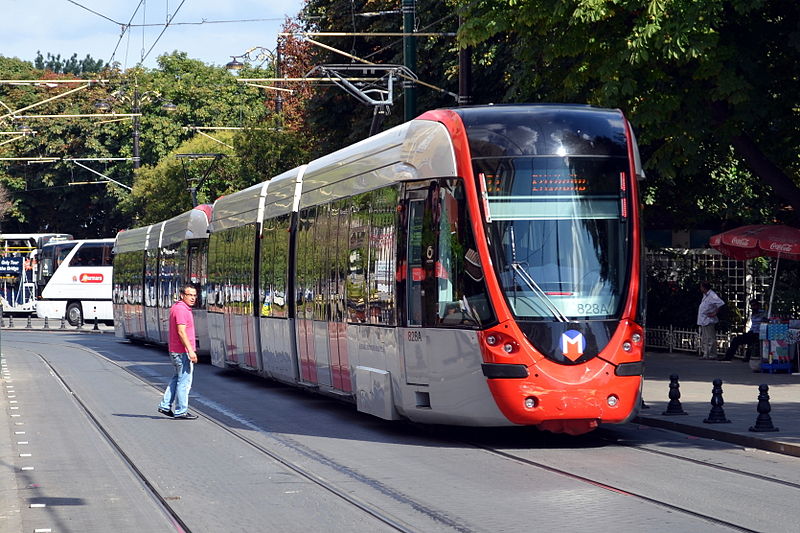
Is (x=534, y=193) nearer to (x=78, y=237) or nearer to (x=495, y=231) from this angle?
(x=495, y=231)

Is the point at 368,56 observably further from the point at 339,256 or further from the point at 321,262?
the point at 339,256

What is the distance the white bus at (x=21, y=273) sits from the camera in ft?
221

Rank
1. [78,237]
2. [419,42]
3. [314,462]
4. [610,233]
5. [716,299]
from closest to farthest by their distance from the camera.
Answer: [314,462], [610,233], [716,299], [419,42], [78,237]

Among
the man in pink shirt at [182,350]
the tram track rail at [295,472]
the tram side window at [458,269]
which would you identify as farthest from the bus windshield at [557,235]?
the man in pink shirt at [182,350]

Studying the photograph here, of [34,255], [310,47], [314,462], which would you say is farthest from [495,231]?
[34,255]

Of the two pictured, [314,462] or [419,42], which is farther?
[419,42]

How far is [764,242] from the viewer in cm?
2497

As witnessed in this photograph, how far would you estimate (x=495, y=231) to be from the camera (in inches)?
536

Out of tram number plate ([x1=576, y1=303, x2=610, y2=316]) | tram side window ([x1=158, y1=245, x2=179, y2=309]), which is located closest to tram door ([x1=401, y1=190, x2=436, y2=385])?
tram number plate ([x1=576, y1=303, x2=610, y2=316])

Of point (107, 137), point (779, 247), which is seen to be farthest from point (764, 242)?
point (107, 137)

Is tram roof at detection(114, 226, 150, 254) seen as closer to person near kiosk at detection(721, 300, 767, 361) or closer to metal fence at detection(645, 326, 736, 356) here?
metal fence at detection(645, 326, 736, 356)

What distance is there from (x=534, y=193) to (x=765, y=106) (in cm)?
1016

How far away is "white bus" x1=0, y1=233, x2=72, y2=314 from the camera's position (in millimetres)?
67500

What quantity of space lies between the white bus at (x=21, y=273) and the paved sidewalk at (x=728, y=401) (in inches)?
1774
